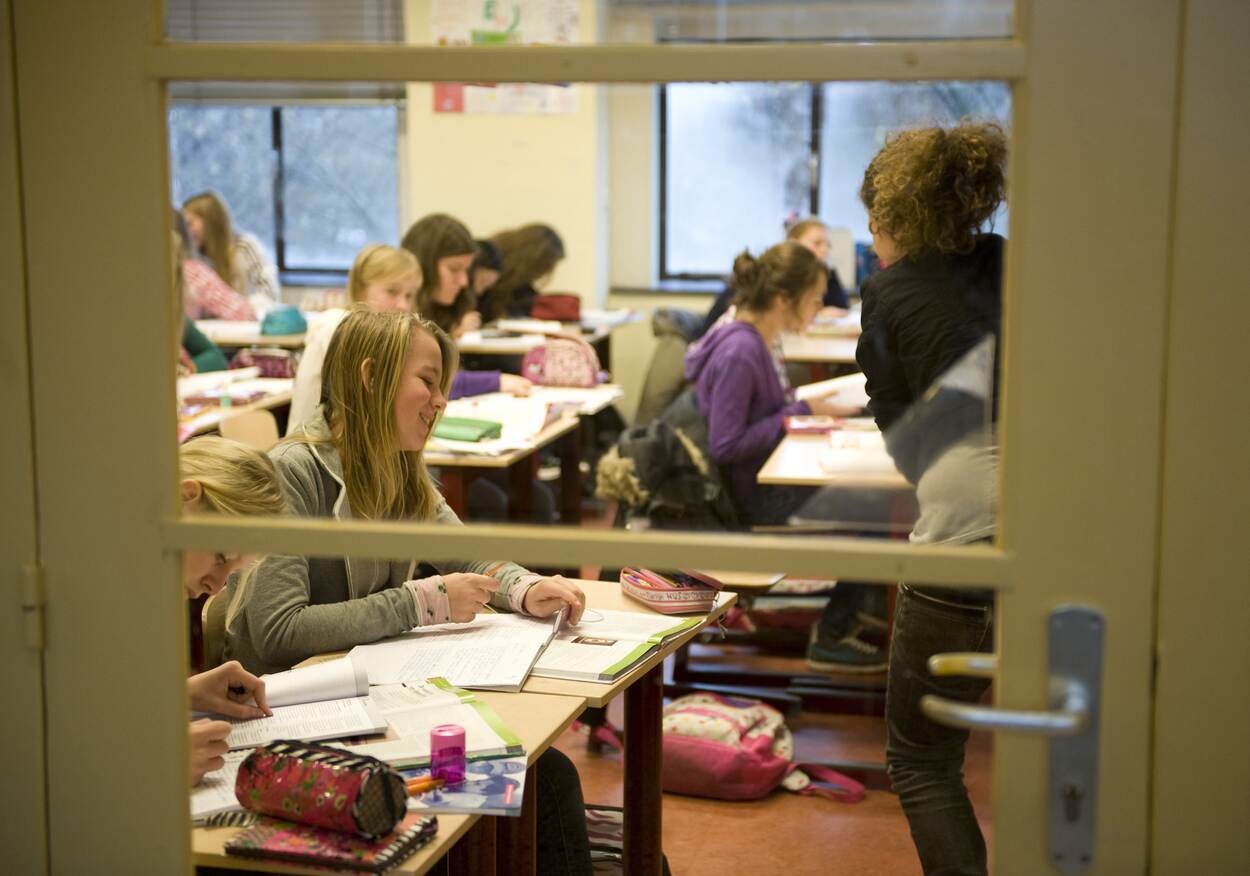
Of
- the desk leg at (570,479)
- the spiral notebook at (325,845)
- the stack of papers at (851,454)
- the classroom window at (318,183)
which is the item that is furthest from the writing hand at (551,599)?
the classroom window at (318,183)

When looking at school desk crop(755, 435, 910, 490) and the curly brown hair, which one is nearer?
the curly brown hair

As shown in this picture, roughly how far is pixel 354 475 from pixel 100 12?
1.30 meters

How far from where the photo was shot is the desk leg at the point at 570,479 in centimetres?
486

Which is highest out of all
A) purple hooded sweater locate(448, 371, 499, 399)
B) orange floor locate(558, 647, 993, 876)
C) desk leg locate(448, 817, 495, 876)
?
purple hooded sweater locate(448, 371, 499, 399)

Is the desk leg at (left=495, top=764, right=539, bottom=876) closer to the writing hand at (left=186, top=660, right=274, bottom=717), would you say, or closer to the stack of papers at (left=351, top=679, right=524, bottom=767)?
the stack of papers at (left=351, top=679, right=524, bottom=767)

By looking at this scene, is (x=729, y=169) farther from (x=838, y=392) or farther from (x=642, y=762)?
(x=642, y=762)

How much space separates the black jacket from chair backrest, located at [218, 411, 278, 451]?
2.02 m

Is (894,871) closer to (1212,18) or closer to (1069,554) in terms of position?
(1069,554)

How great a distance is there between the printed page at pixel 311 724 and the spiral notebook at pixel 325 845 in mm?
247

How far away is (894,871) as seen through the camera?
2.88 metres

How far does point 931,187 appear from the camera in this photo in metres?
1.91

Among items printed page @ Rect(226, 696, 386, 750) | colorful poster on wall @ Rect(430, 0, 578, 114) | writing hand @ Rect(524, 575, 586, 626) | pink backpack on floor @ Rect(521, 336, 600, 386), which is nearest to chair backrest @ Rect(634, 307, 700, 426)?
pink backpack on floor @ Rect(521, 336, 600, 386)

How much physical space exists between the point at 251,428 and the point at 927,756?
229 centimetres

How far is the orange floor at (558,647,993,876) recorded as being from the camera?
2893 mm
